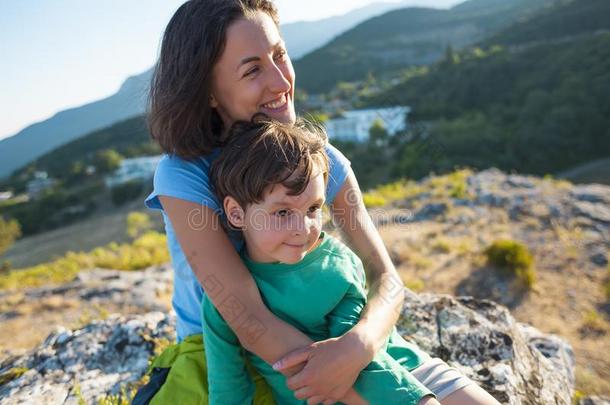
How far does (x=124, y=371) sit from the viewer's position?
9.10 ft

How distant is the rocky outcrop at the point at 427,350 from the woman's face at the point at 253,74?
Answer: 1489 mm

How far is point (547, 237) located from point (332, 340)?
8458 mm

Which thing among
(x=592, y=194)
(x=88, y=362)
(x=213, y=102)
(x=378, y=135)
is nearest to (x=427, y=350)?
(x=213, y=102)

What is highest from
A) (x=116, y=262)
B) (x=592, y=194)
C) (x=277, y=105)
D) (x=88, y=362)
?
(x=277, y=105)

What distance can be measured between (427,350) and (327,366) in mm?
1195

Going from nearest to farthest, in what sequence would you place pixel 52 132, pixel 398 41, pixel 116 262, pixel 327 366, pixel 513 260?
1. pixel 327 366
2. pixel 513 260
3. pixel 116 262
4. pixel 398 41
5. pixel 52 132

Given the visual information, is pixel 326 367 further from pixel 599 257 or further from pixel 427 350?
pixel 599 257

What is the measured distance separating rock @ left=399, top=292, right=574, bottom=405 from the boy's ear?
4.64ft

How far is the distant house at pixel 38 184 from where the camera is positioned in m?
48.8

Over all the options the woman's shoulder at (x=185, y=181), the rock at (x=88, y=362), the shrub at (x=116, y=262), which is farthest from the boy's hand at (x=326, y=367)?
the shrub at (x=116, y=262)

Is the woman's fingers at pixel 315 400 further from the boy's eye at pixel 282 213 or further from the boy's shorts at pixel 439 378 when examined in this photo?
the boy's eye at pixel 282 213

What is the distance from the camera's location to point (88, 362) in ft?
9.34

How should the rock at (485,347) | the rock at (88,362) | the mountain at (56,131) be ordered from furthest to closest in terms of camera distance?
1. the mountain at (56,131)
2. the rock at (88,362)
3. the rock at (485,347)

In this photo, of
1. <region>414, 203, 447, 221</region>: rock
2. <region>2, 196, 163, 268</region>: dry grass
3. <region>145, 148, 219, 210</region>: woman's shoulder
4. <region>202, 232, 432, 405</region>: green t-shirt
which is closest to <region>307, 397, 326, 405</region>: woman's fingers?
<region>202, 232, 432, 405</region>: green t-shirt
